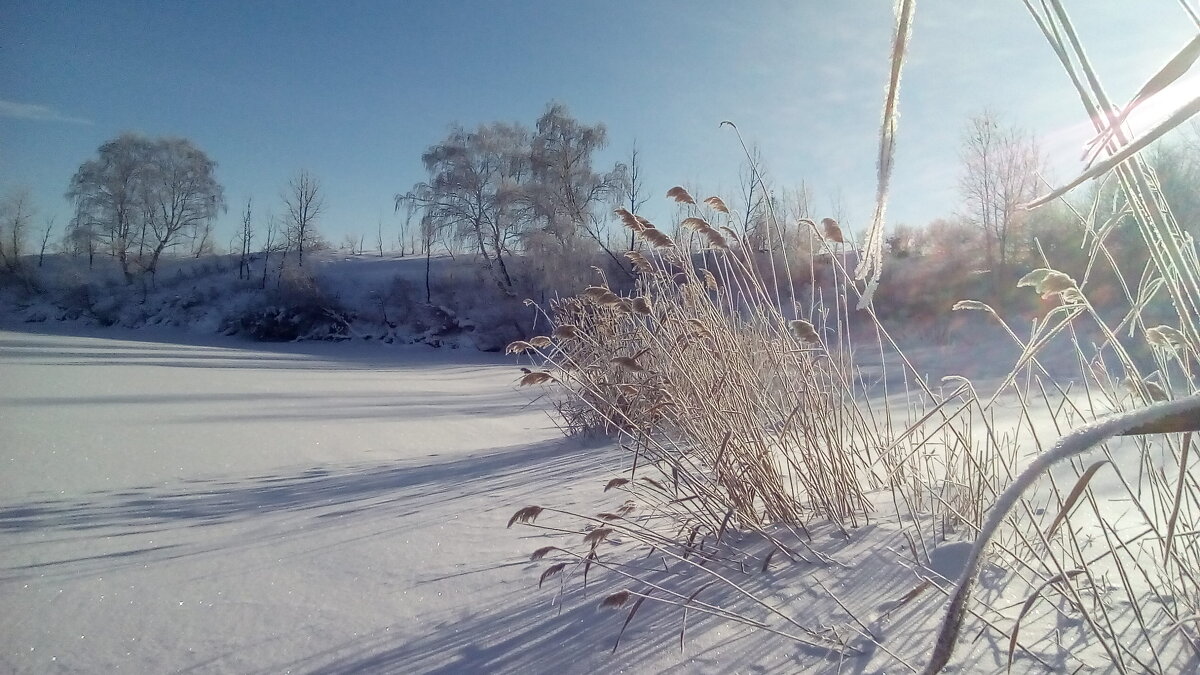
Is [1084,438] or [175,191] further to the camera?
[175,191]

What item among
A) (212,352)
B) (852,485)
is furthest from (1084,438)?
(212,352)

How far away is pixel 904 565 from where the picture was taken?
156 centimetres

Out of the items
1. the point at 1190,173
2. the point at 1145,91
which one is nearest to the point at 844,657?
the point at 1145,91

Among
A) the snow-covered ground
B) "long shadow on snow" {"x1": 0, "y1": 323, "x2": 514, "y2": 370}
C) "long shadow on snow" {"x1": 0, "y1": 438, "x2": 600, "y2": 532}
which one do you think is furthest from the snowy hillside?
"long shadow on snow" {"x1": 0, "y1": 438, "x2": 600, "y2": 532}

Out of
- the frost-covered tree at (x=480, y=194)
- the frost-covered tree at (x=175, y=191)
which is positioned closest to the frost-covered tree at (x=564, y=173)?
the frost-covered tree at (x=480, y=194)

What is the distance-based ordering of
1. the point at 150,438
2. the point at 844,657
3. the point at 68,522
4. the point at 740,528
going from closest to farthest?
the point at 844,657
the point at 740,528
the point at 68,522
the point at 150,438

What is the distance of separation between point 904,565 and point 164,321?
27.3 m

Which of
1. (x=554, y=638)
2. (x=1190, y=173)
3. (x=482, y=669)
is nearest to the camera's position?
(x=482, y=669)

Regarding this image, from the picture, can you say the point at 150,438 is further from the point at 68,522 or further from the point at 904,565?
the point at 904,565

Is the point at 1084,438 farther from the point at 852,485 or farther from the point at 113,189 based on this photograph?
the point at 113,189

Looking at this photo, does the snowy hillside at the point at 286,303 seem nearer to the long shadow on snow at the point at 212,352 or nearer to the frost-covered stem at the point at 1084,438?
the long shadow on snow at the point at 212,352

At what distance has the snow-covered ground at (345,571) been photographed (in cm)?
141

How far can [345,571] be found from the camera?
6.74 feet

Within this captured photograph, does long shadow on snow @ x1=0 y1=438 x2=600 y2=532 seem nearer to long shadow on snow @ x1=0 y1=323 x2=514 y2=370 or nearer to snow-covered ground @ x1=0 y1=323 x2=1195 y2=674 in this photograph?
snow-covered ground @ x1=0 y1=323 x2=1195 y2=674
